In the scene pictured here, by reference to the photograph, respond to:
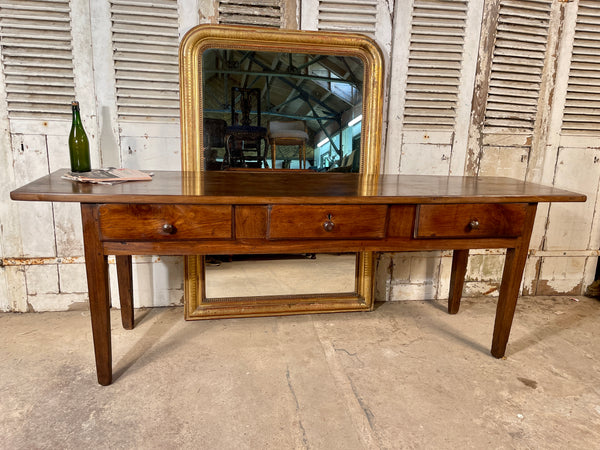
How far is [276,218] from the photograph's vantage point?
1631mm

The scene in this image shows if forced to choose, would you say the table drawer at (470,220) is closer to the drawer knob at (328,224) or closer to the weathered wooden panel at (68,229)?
the drawer knob at (328,224)

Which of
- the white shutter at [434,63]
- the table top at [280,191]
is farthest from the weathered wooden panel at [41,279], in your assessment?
the white shutter at [434,63]

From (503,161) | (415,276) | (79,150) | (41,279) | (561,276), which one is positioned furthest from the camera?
(561,276)

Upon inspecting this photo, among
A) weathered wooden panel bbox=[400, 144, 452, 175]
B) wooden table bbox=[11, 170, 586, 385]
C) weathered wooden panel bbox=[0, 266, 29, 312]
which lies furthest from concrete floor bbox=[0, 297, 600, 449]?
weathered wooden panel bbox=[400, 144, 452, 175]

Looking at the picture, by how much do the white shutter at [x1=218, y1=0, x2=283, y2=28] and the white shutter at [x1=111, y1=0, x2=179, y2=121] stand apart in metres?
0.30

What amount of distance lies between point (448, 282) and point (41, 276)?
9.24 feet

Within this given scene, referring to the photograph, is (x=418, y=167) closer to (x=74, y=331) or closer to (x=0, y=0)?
(x=74, y=331)

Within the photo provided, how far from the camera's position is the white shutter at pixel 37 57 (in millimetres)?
2189

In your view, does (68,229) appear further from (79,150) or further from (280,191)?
(280,191)

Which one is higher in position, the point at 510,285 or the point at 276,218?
the point at 276,218

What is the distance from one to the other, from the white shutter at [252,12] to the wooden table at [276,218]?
1.06 m

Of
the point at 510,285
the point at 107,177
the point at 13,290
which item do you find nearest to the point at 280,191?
the point at 107,177

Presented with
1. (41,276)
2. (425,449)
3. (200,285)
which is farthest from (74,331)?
(425,449)

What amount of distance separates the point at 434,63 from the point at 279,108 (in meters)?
1.08
